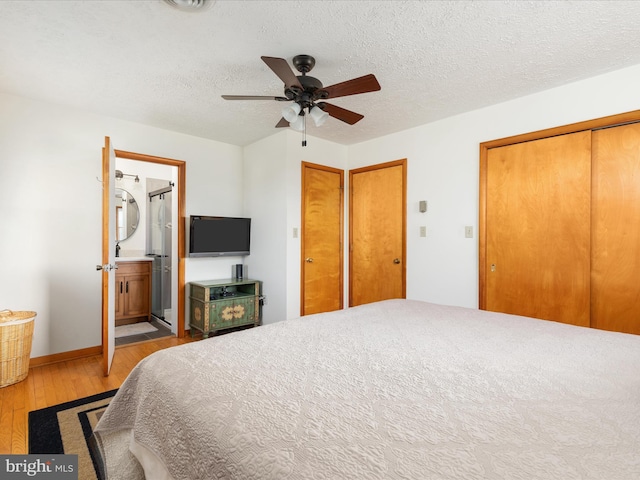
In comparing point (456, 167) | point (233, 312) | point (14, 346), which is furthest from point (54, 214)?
point (456, 167)

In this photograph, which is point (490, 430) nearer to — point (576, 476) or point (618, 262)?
point (576, 476)

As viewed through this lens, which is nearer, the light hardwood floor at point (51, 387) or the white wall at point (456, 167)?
the light hardwood floor at point (51, 387)

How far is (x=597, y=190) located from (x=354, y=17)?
2.22m

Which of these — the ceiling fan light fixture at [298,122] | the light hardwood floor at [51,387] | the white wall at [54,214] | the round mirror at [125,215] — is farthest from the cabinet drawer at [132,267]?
the ceiling fan light fixture at [298,122]

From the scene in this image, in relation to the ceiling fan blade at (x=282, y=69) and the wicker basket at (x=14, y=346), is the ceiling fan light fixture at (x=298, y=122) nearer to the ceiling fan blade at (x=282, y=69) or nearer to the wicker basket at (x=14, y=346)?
the ceiling fan blade at (x=282, y=69)

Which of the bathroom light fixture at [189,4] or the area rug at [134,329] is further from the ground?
the bathroom light fixture at [189,4]

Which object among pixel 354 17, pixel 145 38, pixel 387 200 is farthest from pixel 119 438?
pixel 387 200

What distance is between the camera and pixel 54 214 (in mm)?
3107

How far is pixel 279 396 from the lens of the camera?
3.22 feet

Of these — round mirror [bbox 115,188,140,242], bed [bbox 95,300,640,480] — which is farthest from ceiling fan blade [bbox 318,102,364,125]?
round mirror [bbox 115,188,140,242]

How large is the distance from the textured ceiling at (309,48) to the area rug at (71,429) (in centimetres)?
237

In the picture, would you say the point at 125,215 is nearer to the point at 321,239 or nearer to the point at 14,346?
the point at 14,346

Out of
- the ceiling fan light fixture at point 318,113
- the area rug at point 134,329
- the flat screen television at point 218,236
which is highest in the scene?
the ceiling fan light fixture at point 318,113

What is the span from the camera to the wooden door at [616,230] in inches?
93.5
